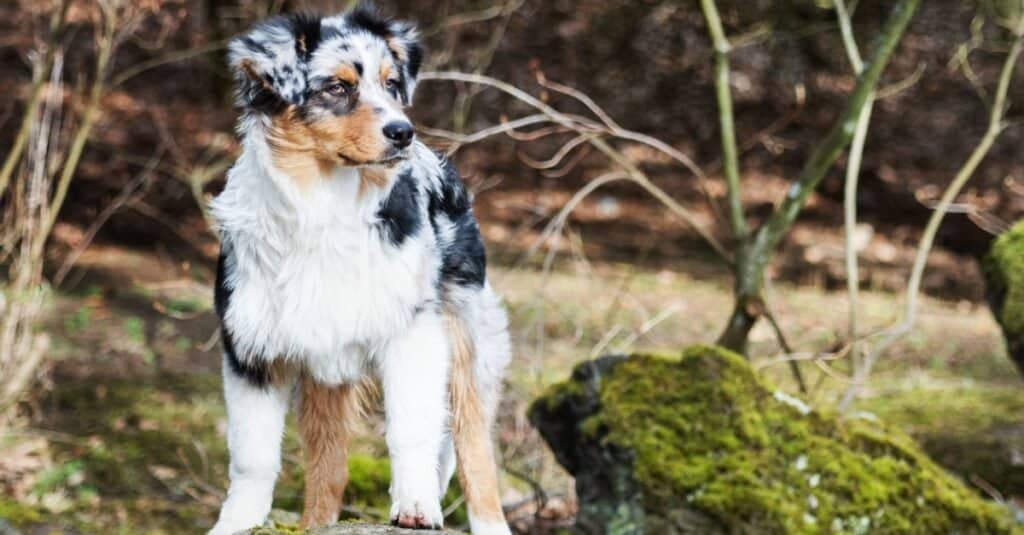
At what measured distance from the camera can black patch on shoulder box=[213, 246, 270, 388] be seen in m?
4.34

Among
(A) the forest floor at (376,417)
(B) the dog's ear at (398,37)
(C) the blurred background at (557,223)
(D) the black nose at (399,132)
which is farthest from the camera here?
(C) the blurred background at (557,223)

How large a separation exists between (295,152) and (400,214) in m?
0.39

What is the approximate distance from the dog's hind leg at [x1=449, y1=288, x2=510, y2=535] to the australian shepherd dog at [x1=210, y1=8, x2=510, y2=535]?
188 mm

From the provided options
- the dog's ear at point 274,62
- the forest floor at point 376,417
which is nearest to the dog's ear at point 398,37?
the dog's ear at point 274,62

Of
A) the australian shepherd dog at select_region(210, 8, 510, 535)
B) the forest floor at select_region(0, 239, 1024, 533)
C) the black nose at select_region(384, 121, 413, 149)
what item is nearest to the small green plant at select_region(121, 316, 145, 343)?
the forest floor at select_region(0, 239, 1024, 533)

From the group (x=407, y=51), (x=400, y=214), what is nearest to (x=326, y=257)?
(x=400, y=214)

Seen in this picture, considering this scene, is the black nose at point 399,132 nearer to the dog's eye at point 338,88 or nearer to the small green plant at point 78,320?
the dog's eye at point 338,88

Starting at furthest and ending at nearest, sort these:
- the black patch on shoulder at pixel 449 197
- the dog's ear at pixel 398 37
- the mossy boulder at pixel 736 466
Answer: the mossy boulder at pixel 736 466
the black patch on shoulder at pixel 449 197
the dog's ear at pixel 398 37

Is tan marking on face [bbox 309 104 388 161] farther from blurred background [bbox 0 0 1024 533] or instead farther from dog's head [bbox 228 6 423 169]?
blurred background [bbox 0 0 1024 533]

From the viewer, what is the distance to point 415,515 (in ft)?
13.9

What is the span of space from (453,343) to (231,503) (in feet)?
3.00

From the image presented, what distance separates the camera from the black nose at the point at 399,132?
4.07 m

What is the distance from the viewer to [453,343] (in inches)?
183

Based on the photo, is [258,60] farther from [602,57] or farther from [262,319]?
[602,57]
